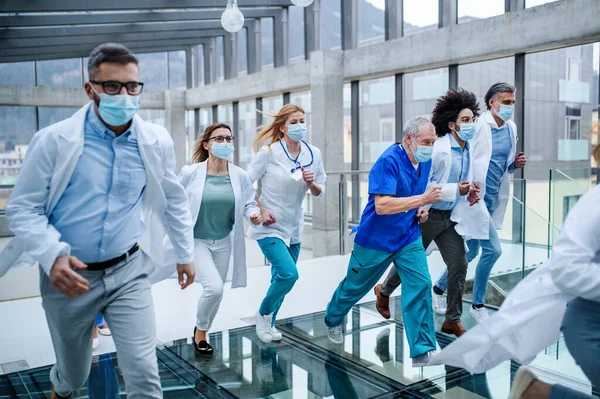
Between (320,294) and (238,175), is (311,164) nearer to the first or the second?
(238,175)

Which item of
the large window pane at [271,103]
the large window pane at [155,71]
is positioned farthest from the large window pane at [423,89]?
the large window pane at [155,71]

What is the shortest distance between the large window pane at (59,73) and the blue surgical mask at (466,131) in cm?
1471

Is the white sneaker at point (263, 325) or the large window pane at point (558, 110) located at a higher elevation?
the large window pane at point (558, 110)

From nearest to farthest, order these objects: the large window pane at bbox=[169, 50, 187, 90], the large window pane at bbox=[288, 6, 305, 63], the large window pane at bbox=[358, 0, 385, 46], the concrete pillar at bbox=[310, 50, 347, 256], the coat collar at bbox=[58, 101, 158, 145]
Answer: the coat collar at bbox=[58, 101, 158, 145] → the large window pane at bbox=[358, 0, 385, 46] → the concrete pillar at bbox=[310, 50, 347, 256] → the large window pane at bbox=[288, 6, 305, 63] → the large window pane at bbox=[169, 50, 187, 90]

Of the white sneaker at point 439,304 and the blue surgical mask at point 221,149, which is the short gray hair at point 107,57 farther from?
the white sneaker at point 439,304

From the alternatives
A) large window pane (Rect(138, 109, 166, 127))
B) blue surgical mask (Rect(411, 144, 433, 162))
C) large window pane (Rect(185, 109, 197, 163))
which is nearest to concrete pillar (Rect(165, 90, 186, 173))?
large window pane (Rect(185, 109, 197, 163))

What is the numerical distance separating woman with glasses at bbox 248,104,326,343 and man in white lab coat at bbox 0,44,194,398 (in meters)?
1.79

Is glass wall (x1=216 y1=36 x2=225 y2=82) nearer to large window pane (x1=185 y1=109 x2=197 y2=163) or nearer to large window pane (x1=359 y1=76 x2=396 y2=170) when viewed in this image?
large window pane (x1=185 y1=109 x2=197 y2=163)

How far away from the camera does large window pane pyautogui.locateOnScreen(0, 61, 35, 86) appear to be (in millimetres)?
15945

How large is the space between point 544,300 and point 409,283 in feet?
5.29

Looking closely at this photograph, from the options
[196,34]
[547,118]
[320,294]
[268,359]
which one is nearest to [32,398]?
[268,359]

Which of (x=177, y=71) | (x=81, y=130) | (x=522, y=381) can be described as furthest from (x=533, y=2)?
(x=177, y=71)

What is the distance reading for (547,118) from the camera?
8836 millimetres

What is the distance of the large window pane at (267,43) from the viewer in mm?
14541
